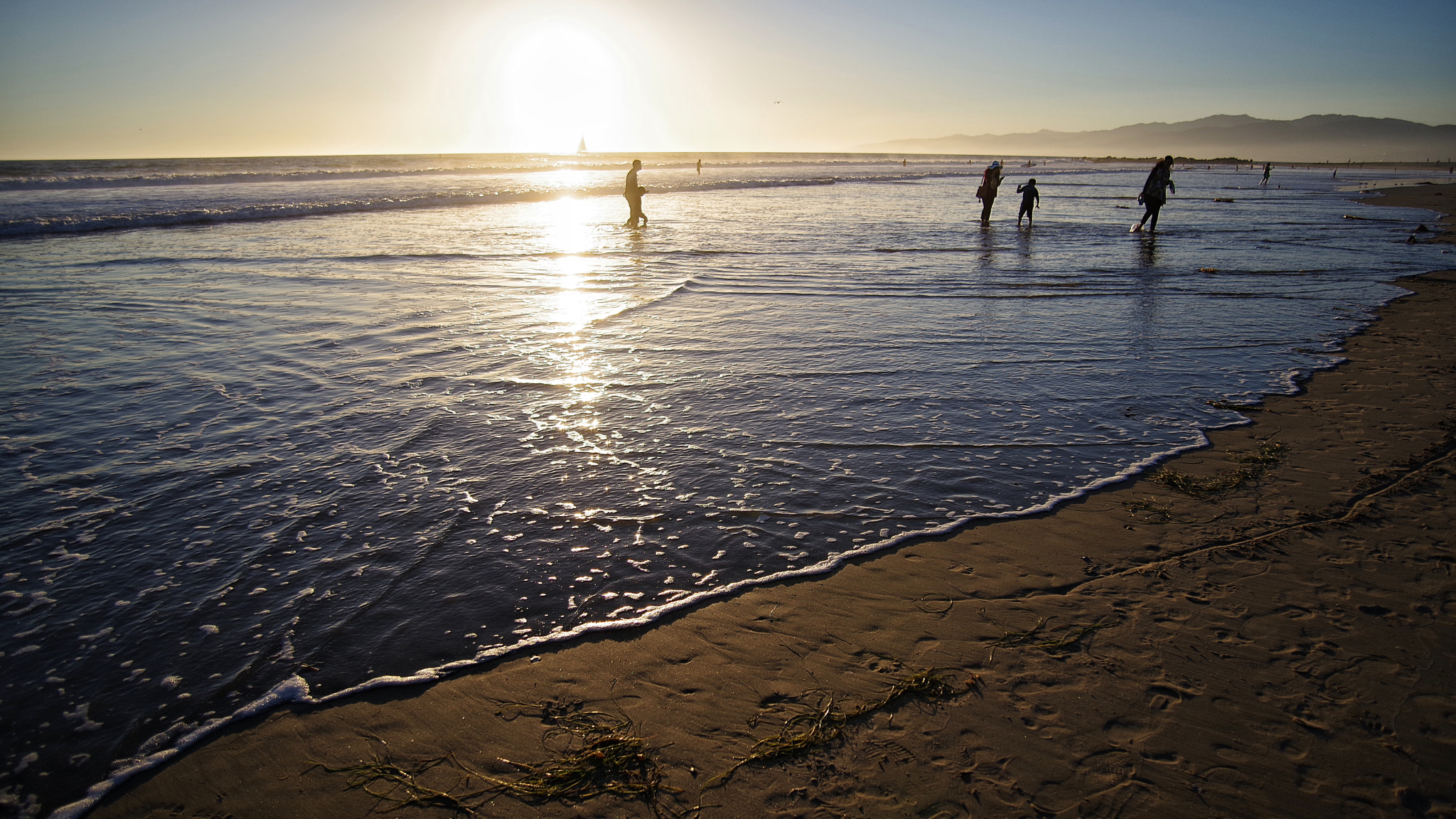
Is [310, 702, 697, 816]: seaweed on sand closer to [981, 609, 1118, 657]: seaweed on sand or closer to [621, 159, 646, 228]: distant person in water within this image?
[981, 609, 1118, 657]: seaweed on sand

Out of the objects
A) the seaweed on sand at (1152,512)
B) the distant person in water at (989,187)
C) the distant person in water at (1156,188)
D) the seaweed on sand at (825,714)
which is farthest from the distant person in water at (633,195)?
the seaweed on sand at (825,714)

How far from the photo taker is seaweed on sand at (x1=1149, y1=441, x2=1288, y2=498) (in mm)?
4938

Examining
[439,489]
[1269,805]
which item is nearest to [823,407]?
[439,489]

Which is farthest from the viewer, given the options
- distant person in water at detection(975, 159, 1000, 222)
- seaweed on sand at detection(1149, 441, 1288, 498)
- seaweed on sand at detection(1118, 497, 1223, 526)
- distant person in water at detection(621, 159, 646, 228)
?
distant person in water at detection(975, 159, 1000, 222)

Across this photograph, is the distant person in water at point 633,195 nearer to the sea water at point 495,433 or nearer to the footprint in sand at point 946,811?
the sea water at point 495,433

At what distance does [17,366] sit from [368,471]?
6060mm

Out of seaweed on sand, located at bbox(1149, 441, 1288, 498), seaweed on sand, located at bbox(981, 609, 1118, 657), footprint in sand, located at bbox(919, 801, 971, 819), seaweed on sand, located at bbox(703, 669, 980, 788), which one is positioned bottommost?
footprint in sand, located at bbox(919, 801, 971, 819)

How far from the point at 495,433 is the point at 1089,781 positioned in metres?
4.99

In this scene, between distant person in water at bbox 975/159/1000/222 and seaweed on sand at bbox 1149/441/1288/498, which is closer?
seaweed on sand at bbox 1149/441/1288/498

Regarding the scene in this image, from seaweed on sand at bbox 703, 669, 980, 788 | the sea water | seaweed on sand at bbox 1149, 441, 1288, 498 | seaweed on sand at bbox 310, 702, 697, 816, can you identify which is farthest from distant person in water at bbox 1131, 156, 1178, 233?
seaweed on sand at bbox 310, 702, 697, 816

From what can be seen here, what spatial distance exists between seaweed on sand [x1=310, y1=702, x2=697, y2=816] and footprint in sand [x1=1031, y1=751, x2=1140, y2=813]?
1.37m

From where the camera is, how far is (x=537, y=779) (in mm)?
2619

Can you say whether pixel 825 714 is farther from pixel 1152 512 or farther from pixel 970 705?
pixel 1152 512

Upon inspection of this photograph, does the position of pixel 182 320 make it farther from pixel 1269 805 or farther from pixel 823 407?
pixel 1269 805
